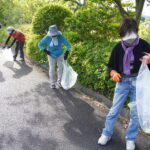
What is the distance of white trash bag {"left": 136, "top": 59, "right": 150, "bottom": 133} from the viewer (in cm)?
309

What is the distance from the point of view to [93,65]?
5.52m

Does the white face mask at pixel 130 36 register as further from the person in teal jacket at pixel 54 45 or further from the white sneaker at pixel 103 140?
the person in teal jacket at pixel 54 45

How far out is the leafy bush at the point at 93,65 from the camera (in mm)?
5051

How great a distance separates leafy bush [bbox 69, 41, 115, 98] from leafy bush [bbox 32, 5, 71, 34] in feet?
11.0

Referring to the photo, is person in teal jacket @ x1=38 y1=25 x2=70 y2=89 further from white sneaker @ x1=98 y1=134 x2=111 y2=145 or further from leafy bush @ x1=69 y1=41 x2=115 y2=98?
white sneaker @ x1=98 y1=134 x2=111 y2=145

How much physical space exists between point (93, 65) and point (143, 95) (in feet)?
8.23

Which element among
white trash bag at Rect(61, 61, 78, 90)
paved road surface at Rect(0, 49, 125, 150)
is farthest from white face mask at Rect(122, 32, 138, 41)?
white trash bag at Rect(61, 61, 78, 90)

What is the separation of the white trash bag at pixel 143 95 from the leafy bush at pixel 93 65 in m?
1.67

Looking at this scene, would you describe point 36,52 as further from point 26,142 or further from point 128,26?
point 128,26

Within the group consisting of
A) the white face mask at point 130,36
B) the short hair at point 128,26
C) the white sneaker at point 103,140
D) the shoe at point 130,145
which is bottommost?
the white sneaker at point 103,140

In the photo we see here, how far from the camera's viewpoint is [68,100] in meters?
5.45

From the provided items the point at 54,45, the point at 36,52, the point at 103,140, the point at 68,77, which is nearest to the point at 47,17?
the point at 36,52

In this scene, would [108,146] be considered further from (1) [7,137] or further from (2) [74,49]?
(2) [74,49]

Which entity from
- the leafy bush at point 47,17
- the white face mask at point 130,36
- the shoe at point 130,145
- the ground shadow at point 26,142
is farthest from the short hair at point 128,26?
the leafy bush at point 47,17
